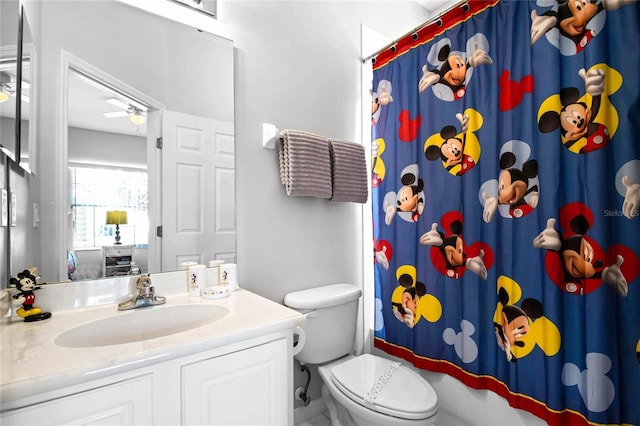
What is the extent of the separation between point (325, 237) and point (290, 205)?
300 mm

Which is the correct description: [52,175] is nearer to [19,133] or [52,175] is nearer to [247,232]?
[19,133]

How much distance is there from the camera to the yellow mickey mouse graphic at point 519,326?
3.88 ft

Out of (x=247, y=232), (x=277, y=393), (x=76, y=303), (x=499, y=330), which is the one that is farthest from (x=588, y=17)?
(x=76, y=303)

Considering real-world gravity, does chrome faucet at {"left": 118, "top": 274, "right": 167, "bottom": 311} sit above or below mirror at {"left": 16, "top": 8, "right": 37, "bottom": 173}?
below

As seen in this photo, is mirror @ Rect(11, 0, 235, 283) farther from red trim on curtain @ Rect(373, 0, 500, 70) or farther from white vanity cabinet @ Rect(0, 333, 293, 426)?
red trim on curtain @ Rect(373, 0, 500, 70)

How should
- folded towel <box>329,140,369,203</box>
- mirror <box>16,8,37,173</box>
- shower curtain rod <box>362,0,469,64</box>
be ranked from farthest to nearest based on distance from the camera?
folded towel <box>329,140,369,203</box> < shower curtain rod <box>362,0,469,64</box> < mirror <box>16,8,37,173</box>

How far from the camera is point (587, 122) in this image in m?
1.10

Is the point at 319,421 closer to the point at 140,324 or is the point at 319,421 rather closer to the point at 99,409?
the point at 140,324

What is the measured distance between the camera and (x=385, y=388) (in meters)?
1.28

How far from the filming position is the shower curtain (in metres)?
1.06

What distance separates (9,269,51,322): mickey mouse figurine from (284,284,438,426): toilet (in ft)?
2.86

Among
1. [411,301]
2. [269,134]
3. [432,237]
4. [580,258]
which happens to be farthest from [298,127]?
[580,258]

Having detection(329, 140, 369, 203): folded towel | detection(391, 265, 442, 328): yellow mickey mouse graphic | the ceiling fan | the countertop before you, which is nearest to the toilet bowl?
detection(391, 265, 442, 328): yellow mickey mouse graphic

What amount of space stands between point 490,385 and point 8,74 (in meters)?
2.09
